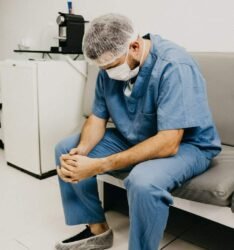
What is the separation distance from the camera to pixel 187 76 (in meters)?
1.15

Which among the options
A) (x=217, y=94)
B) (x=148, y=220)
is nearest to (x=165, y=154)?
(x=148, y=220)

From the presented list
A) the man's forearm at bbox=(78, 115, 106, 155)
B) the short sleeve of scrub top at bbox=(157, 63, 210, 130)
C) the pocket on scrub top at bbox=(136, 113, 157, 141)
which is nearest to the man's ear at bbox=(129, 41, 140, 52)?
the short sleeve of scrub top at bbox=(157, 63, 210, 130)

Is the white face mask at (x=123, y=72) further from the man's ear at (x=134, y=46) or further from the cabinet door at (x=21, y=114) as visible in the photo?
the cabinet door at (x=21, y=114)

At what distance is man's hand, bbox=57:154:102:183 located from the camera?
3.87 feet

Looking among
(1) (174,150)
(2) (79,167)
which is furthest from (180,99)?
(2) (79,167)

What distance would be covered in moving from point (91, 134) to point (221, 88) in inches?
25.5

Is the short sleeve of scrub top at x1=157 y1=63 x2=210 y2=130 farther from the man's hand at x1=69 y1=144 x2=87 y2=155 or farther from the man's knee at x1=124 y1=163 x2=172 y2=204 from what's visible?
the man's hand at x1=69 y1=144 x2=87 y2=155

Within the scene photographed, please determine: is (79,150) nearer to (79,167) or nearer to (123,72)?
(79,167)

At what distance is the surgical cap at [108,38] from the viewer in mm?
1157

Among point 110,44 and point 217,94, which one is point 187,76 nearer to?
point 110,44

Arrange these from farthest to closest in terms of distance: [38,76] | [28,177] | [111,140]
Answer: [28,177]
[38,76]
[111,140]

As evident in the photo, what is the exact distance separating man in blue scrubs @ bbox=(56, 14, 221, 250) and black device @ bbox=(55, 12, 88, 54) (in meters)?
0.84

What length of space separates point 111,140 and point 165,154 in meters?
0.35

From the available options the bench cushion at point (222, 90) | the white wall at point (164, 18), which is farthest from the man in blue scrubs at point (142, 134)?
the white wall at point (164, 18)
